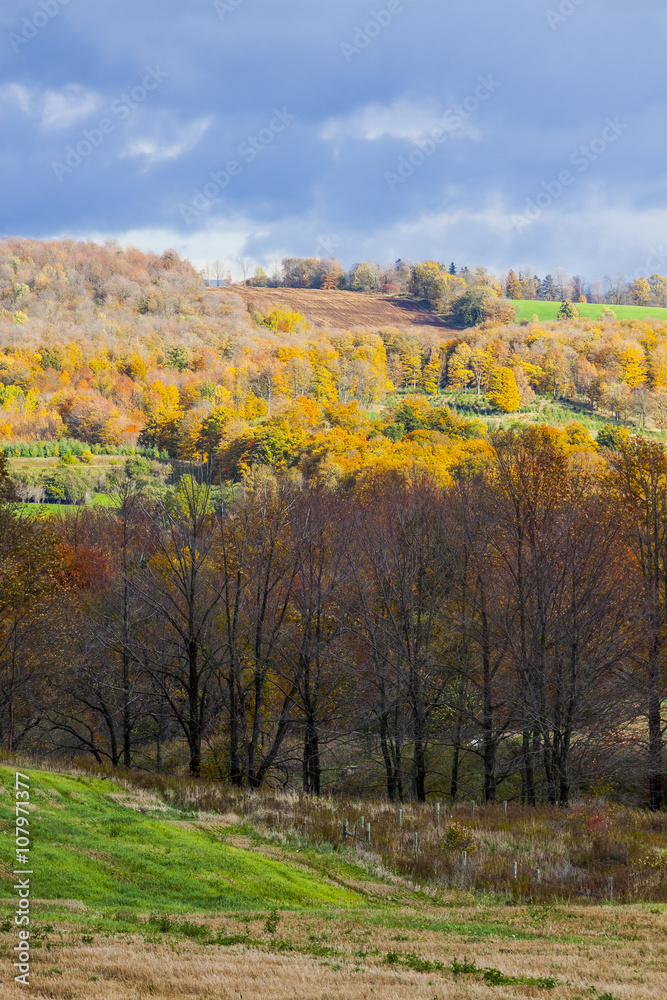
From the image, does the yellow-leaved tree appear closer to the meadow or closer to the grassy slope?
the meadow

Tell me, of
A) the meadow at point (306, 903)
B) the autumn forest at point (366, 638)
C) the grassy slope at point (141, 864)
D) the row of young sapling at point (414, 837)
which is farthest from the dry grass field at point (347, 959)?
the autumn forest at point (366, 638)

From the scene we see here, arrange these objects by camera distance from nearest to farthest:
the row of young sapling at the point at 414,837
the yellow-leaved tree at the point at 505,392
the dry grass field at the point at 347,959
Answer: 1. the dry grass field at the point at 347,959
2. the row of young sapling at the point at 414,837
3. the yellow-leaved tree at the point at 505,392

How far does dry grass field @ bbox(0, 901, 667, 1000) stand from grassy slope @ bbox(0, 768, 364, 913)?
1282mm

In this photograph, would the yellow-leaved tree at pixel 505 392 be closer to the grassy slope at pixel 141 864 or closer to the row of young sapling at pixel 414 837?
the row of young sapling at pixel 414 837

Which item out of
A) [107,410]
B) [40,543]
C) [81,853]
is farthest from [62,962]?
[107,410]

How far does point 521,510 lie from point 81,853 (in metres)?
22.7

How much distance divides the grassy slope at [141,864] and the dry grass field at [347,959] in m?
1.28

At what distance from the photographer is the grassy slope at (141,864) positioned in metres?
13.0

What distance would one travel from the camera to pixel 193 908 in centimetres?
1307

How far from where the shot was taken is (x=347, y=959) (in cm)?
1054

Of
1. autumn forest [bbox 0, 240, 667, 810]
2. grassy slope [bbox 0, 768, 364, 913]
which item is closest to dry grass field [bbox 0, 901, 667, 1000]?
grassy slope [bbox 0, 768, 364, 913]

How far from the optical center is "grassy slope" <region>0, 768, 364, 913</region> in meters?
13.0

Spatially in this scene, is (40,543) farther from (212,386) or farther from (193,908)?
(212,386)

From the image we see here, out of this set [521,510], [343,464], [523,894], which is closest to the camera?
[523,894]
